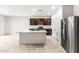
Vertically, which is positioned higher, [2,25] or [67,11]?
[67,11]

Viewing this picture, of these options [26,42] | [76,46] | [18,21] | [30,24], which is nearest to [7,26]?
[18,21]

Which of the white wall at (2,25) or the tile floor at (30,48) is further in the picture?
the white wall at (2,25)

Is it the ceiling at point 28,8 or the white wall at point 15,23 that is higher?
the ceiling at point 28,8

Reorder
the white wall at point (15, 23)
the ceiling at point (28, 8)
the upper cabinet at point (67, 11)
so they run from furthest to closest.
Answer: the white wall at point (15, 23) < the ceiling at point (28, 8) < the upper cabinet at point (67, 11)

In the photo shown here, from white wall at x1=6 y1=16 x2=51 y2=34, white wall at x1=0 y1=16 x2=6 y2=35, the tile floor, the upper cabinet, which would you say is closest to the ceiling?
the upper cabinet

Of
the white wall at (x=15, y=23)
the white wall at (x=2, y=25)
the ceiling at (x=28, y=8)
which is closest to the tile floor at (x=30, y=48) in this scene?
the ceiling at (x=28, y=8)

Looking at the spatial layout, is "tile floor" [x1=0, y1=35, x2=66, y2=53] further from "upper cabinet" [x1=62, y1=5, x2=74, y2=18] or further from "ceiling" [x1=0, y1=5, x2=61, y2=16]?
"ceiling" [x1=0, y1=5, x2=61, y2=16]

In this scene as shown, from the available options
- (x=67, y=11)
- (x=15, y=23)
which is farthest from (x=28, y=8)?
(x=15, y=23)

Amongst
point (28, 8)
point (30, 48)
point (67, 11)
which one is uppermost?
point (28, 8)

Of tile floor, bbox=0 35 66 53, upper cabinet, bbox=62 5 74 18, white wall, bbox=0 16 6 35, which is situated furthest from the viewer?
white wall, bbox=0 16 6 35

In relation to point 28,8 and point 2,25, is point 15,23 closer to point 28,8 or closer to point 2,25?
point 2,25

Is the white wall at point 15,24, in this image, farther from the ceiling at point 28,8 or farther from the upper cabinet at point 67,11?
the upper cabinet at point 67,11

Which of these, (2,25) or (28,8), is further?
(2,25)
